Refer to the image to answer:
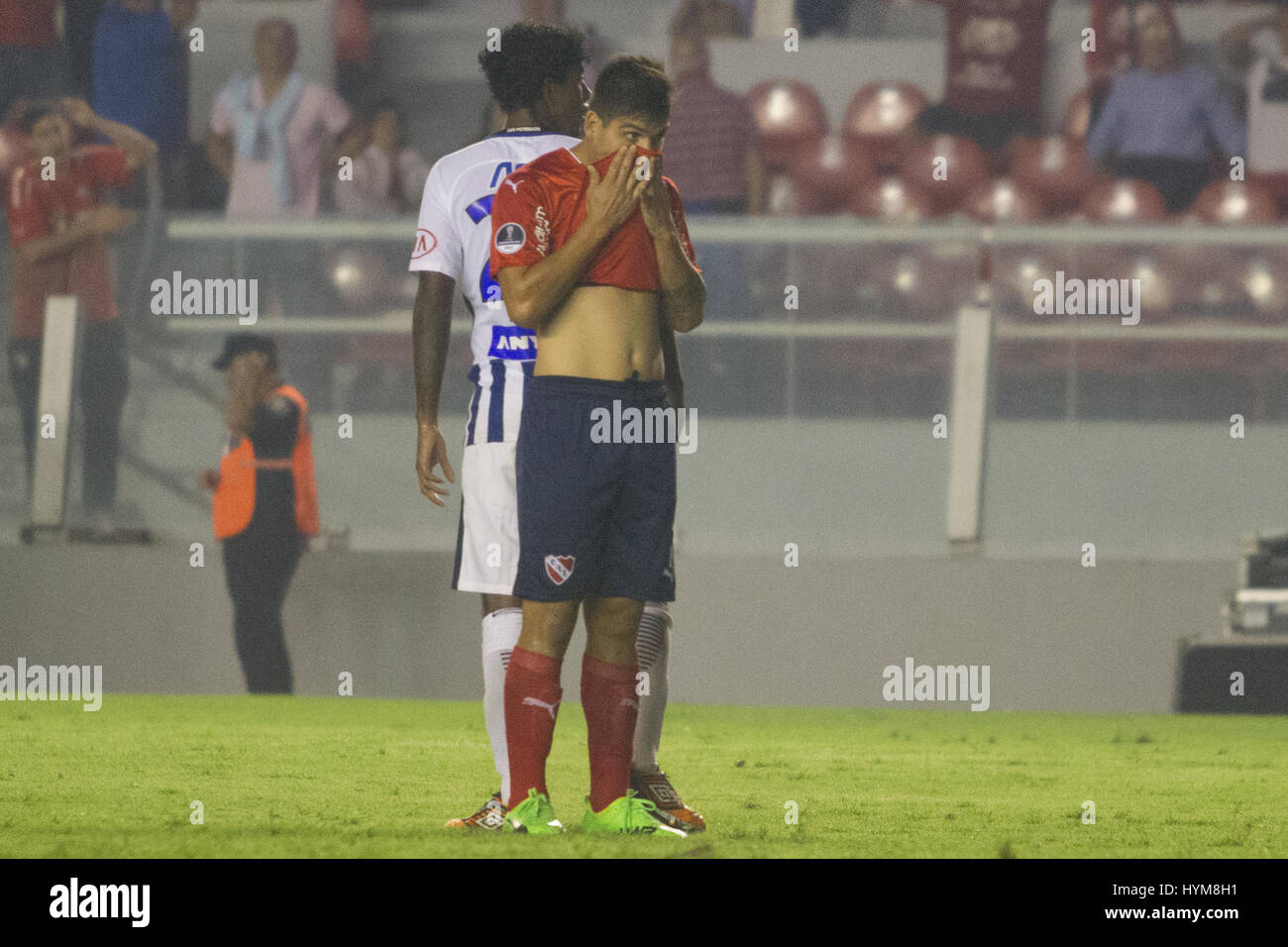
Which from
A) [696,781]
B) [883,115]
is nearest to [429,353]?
[696,781]

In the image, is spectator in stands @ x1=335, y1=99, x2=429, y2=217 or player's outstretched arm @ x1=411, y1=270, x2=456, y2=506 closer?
player's outstretched arm @ x1=411, y1=270, x2=456, y2=506

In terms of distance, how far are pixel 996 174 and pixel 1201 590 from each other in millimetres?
4308

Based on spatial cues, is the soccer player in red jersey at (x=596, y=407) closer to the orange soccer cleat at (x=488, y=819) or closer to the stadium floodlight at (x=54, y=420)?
the orange soccer cleat at (x=488, y=819)

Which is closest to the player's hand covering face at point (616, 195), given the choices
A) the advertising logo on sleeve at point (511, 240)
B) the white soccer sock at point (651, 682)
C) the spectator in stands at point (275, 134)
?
the advertising logo on sleeve at point (511, 240)

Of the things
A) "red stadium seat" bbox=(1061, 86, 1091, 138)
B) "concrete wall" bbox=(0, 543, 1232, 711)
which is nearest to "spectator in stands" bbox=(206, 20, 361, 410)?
"concrete wall" bbox=(0, 543, 1232, 711)

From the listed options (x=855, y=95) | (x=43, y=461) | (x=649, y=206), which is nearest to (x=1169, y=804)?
(x=649, y=206)

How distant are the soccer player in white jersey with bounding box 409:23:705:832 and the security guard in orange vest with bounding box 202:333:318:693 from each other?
4.15 m

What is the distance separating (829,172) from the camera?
38.9 ft

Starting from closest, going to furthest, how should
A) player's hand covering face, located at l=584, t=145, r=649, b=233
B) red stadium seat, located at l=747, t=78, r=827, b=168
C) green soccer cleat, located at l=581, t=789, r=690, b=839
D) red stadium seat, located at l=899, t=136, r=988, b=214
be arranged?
1. player's hand covering face, located at l=584, t=145, r=649, b=233
2. green soccer cleat, located at l=581, t=789, r=690, b=839
3. red stadium seat, located at l=899, t=136, r=988, b=214
4. red stadium seat, located at l=747, t=78, r=827, b=168

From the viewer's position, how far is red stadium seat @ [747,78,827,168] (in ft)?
39.7

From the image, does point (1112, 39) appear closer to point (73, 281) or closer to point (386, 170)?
point (386, 170)

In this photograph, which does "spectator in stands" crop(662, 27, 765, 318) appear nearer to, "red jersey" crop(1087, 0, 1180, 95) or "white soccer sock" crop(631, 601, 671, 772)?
"red jersey" crop(1087, 0, 1180, 95)

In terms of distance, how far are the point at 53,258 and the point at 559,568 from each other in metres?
5.58
